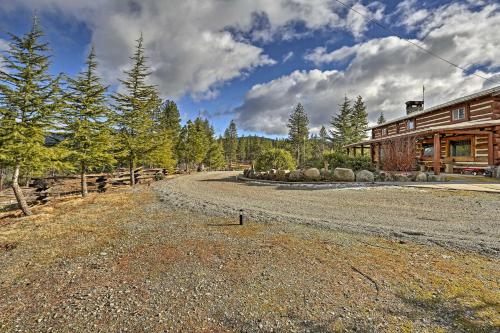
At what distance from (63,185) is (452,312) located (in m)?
18.6

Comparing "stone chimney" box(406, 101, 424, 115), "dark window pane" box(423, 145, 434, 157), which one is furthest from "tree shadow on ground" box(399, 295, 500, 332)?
"stone chimney" box(406, 101, 424, 115)

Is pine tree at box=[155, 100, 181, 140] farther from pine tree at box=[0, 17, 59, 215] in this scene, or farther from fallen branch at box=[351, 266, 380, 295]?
fallen branch at box=[351, 266, 380, 295]

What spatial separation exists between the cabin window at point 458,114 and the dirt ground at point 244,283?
2209cm

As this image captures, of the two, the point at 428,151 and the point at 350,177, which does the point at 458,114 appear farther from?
the point at 350,177

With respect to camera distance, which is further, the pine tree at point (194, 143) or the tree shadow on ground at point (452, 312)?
the pine tree at point (194, 143)

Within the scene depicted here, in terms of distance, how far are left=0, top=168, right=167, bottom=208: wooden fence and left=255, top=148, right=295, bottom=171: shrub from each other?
38.2 ft

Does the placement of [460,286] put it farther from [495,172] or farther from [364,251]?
[495,172]

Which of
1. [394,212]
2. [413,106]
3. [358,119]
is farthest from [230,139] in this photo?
[394,212]

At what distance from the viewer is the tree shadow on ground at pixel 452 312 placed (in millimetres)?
2832

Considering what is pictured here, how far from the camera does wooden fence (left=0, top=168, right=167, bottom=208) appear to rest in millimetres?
12906

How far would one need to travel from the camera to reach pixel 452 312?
3.11 meters

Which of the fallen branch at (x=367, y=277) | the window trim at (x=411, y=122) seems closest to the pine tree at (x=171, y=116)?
the window trim at (x=411, y=122)

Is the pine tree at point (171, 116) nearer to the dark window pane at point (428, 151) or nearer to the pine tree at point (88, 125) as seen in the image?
the pine tree at point (88, 125)

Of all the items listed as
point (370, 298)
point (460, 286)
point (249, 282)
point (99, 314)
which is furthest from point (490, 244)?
point (99, 314)
